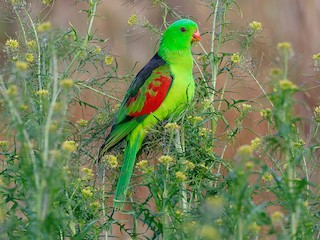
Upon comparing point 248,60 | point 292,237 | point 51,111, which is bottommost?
point 292,237

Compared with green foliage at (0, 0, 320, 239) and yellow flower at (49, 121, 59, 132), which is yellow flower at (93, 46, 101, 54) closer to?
green foliage at (0, 0, 320, 239)

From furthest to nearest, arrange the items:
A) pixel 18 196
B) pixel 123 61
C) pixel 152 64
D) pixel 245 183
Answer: pixel 123 61 → pixel 152 64 → pixel 18 196 → pixel 245 183

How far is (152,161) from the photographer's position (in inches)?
150

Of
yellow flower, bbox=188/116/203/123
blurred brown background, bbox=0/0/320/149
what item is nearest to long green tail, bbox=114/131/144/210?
yellow flower, bbox=188/116/203/123

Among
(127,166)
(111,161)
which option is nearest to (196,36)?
(127,166)

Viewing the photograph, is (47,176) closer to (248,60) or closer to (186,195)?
(186,195)

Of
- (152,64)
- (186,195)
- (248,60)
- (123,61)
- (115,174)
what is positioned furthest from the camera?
(123,61)

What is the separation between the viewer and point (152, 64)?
166 inches

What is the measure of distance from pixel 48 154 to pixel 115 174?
156cm

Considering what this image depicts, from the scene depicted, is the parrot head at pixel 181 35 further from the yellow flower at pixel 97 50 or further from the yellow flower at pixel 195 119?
the yellow flower at pixel 195 119

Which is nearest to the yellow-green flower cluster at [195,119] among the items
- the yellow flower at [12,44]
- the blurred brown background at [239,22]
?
the yellow flower at [12,44]

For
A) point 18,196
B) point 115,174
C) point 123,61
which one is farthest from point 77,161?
point 123,61

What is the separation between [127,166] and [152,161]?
0.68 ft

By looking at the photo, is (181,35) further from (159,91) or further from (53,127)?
(53,127)
